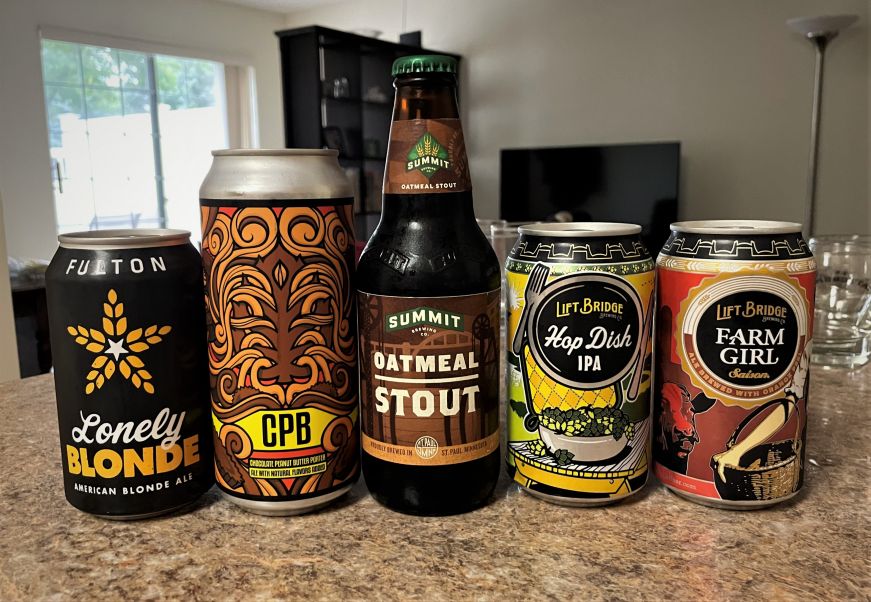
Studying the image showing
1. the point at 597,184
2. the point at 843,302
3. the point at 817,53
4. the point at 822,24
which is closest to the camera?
the point at 843,302

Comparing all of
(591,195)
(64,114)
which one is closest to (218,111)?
(64,114)

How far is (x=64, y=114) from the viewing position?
477 centimetres

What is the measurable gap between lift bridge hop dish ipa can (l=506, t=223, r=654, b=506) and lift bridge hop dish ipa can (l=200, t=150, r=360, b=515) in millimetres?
146

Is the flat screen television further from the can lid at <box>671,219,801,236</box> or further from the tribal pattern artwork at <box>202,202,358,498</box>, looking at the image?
the tribal pattern artwork at <box>202,202,358,498</box>

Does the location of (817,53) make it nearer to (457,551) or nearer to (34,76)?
(457,551)

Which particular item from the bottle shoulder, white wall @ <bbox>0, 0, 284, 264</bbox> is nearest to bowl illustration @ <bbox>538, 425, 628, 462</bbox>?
the bottle shoulder

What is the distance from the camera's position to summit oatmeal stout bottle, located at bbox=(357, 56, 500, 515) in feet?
1.73

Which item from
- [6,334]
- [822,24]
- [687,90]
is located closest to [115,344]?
[6,334]

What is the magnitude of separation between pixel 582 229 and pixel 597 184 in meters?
3.83

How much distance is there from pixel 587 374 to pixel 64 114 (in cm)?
517

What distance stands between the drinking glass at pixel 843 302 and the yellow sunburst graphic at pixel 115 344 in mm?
900

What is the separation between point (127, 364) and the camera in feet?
1.75

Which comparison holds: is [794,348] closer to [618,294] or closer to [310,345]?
[618,294]

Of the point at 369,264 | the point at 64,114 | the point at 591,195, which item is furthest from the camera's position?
the point at 64,114
